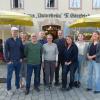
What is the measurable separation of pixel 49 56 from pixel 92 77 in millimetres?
1425

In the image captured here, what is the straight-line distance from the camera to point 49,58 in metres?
11.8

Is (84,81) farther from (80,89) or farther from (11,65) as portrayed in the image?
(11,65)

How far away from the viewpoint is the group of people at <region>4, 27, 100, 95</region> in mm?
11250

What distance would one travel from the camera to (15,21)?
44.0ft

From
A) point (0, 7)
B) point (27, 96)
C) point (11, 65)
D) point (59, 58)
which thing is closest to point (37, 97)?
point (27, 96)

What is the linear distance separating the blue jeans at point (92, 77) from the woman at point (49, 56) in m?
1.07

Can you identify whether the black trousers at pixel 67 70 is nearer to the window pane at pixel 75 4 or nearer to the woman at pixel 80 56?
the woman at pixel 80 56

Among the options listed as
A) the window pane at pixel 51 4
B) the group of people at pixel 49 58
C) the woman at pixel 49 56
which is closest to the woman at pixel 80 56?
the group of people at pixel 49 58

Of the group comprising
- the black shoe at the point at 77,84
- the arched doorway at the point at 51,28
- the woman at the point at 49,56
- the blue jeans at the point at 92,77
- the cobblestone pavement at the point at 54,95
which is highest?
the arched doorway at the point at 51,28

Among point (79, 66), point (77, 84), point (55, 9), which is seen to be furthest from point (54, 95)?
point (55, 9)

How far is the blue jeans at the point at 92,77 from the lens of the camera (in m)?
11.4

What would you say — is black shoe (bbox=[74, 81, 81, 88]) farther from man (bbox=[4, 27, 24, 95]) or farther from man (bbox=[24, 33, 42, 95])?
man (bbox=[4, 27, 24, 95])

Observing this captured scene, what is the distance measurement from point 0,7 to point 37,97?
19.4 m

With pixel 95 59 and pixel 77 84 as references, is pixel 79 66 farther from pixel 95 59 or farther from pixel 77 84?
pixel 95 59
